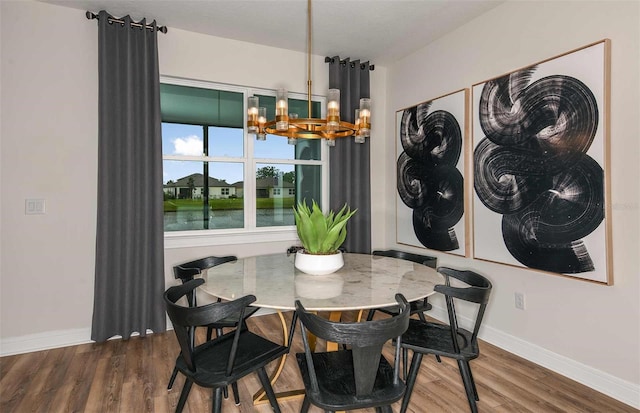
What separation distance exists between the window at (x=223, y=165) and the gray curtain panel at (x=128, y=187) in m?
0.30

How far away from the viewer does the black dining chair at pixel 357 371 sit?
4.58 ft

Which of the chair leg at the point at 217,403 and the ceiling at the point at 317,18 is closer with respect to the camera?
the chair leg at the point at 217,403

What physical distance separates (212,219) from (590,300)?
3.18 meters

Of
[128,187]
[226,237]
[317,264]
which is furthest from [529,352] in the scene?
[128,187]

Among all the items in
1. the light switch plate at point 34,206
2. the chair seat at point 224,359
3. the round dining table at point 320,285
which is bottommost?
the chair seat at point 224,359

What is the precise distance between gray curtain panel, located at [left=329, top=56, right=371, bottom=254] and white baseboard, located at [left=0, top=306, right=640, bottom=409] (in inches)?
62.6

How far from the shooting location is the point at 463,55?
3287mm

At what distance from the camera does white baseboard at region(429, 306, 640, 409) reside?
2.18 meters

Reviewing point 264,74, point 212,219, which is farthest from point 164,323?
point 264,74

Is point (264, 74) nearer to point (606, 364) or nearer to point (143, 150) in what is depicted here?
point (143, 150)

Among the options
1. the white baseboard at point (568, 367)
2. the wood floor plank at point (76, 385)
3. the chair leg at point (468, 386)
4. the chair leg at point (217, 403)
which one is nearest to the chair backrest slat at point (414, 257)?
the white baseboard at point (568, 367)

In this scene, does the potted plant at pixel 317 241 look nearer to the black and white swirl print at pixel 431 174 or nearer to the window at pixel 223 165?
the black and white swirl print at pixel 431 174

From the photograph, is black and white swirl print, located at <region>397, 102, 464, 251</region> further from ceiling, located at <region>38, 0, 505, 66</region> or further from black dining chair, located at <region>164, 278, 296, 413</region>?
black dining chair, located at <region>164, 278, 296, 413</region>

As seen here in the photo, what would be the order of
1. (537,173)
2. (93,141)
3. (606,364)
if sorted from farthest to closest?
(93,141) → (537,173) → (606,364)
